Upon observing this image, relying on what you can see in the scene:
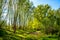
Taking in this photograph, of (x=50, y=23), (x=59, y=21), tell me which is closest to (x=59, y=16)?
(x=59, y=21)

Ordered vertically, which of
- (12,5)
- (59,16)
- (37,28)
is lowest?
(37,28)

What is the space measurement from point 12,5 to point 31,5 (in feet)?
71.6

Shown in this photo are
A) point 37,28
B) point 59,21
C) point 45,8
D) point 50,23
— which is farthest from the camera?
point 37,28

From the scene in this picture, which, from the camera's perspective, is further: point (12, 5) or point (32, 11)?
point (32, 11)

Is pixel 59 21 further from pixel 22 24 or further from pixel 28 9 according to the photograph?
pixel 22 24

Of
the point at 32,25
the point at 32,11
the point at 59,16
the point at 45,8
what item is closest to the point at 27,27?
the point at 32,25

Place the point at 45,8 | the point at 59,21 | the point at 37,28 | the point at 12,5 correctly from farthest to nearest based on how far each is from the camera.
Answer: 1. the point at 37,28
2. the point at 45,8
3. the point at 12,5
4. the point at 59,21

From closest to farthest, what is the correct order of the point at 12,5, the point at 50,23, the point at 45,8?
the point at 12,5, the point at 50,23, the point at 45,8

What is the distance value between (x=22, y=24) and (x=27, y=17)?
11.2ft

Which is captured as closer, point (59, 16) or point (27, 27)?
point (59, 16)

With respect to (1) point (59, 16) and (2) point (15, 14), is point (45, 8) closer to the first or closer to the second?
(2) point (15, 14)

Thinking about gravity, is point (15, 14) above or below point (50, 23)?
above

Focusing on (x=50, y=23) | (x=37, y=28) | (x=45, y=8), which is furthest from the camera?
(x=37, y=28)

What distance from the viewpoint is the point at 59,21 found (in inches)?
1236
